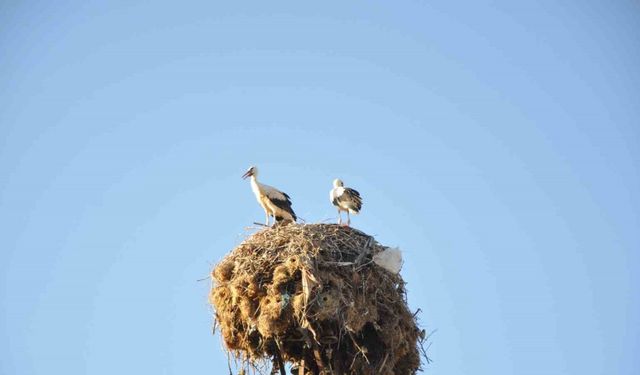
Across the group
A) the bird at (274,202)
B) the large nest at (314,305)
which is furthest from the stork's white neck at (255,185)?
the large nest at (314,305)

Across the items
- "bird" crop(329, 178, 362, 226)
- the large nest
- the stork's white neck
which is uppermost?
the stork's white neck

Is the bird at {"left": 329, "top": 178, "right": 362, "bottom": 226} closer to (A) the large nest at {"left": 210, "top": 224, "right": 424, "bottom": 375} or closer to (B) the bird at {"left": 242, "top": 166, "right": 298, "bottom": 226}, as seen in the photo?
(B) the bird at {"left": 242, "top": 166, "right": 298, "bottom": 226}

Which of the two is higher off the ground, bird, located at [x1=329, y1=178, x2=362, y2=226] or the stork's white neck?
the stork's white neck

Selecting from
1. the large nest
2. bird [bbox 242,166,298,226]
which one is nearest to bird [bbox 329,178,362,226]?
bird [bbox 242,166,298,226]

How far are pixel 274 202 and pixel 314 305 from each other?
219 inches

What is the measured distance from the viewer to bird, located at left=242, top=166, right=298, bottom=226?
69.0ft

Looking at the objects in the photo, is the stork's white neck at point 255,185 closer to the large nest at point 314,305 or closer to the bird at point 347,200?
the bird at point 347,200

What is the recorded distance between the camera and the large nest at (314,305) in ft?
52.4

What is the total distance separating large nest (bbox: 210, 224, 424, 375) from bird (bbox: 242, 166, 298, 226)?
368cm

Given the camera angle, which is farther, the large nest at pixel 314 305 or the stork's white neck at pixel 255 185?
→ the stork's white neck at pixel 255 185

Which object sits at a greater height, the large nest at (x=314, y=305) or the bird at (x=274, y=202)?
the bird at (x=274, y=202)

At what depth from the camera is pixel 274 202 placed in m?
21.1

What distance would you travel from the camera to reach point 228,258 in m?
16.8

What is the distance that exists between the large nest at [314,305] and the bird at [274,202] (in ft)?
12.1
